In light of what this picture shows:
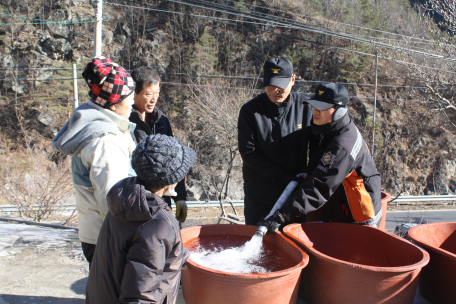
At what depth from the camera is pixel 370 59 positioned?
2891 cm

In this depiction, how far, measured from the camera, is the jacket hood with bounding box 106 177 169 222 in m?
1.19

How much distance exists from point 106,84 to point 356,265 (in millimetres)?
1548

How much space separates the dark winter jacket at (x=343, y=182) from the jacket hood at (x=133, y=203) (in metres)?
0.98

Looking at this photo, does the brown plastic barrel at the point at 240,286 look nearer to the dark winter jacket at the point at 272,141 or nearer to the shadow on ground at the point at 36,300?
the dark winter jacket at the point at 272,141

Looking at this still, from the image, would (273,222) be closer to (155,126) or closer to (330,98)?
(330,98)

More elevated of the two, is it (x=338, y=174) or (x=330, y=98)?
(x=330, y=98)

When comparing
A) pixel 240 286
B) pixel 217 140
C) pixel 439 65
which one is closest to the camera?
pixel 240 286

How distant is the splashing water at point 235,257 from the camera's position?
6.19 ft

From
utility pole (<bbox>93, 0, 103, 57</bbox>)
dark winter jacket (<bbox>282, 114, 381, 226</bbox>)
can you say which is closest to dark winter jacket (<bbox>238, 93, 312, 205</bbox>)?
dark winter jacket (<bbox>282, 114, 381, 226</bbox>)

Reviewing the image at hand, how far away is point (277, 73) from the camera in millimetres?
2426

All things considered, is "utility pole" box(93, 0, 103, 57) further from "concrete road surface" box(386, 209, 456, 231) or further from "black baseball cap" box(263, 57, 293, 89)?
"concrete road surface" box(386, 209, 456, 231)

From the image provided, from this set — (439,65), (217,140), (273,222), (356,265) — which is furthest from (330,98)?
(439,65)

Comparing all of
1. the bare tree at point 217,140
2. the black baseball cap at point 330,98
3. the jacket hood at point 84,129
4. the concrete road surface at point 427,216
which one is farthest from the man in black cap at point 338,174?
the bare tree at point 217,140

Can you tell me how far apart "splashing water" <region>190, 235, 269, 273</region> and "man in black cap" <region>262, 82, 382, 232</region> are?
162 millimetres
